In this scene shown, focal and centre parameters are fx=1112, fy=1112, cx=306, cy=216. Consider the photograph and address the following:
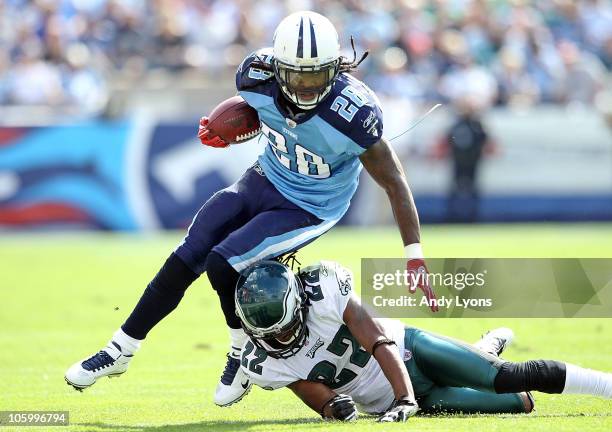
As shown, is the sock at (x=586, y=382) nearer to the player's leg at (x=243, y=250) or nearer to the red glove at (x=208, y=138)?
the player's leg at (x=243, y=250)

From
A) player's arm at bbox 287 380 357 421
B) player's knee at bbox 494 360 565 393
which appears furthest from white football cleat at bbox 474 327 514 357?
player's arm at bbox 287 380 357 421

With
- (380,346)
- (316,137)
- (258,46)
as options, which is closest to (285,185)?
(316,137)

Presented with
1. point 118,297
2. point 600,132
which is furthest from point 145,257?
point 600,132

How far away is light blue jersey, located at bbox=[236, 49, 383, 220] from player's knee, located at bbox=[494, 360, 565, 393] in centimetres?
142

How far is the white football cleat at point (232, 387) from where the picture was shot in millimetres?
6145

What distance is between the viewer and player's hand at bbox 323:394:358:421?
546cm

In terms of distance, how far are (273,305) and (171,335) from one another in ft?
12.5

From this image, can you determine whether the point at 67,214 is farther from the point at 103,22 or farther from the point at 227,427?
the point at 227,427

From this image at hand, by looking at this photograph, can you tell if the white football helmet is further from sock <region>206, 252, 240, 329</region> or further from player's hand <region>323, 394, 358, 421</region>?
player's hand <region>323, 394, 358, 421</region>

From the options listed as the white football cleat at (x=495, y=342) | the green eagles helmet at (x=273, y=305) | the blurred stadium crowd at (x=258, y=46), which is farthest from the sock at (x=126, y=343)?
the blurred stadium crowd at (x=258, y=46)

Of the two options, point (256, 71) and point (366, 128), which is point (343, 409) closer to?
point (366, 128)

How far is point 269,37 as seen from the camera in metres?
17.7

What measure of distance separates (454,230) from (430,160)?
1.22 metres

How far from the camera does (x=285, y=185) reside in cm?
639
